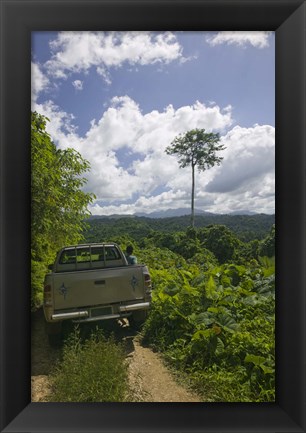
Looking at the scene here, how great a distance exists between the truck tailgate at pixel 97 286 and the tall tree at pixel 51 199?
0.73ft

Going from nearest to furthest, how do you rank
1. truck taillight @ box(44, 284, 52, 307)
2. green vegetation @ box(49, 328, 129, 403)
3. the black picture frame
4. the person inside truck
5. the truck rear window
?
the black picture frame
green vegetation @ box(49, 328, 129, 403)
truck taillight @ box(44, 284, 52, 307)
the truck rear window
the person inside truck

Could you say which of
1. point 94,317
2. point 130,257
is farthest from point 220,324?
point 130,257

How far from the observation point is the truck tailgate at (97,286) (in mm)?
2383

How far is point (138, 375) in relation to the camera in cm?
229

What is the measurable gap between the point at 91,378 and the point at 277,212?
1996 millimetres

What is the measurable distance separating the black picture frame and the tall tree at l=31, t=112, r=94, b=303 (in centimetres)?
30

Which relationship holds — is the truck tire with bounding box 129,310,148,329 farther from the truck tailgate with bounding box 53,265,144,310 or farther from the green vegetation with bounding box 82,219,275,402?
the truck tailgate with bounding box 53,265,144,310

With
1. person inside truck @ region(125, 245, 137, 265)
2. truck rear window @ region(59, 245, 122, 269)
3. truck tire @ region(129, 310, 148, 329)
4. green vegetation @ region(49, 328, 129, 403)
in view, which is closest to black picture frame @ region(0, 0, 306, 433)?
green vegetation @ region(49, 328, 129, 403)

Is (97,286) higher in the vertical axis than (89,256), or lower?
lower

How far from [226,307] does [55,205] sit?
6.93 feet

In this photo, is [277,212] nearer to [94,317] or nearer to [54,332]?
[94,317]

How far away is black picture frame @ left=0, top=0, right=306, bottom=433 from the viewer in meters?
1.96

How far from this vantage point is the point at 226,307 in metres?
2.80
